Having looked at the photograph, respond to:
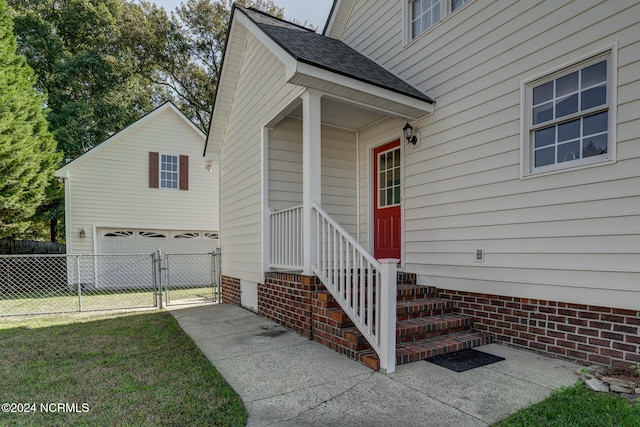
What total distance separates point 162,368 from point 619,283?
4.40 metres

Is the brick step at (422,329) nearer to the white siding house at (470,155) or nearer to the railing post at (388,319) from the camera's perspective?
the white siding house at (470,155)

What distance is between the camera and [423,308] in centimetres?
416

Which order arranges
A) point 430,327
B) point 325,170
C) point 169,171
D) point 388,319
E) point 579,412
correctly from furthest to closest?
point 169,171
point 325,170
point 430,327
point 388,319
point 579,412

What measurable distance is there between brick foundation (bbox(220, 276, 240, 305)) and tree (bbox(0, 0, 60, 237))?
27.5ft

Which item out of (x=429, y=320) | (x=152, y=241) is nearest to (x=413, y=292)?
(x=429, y=320)

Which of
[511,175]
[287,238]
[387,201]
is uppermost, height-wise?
[511,175]

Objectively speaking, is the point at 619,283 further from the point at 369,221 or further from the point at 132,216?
the point at 132,216

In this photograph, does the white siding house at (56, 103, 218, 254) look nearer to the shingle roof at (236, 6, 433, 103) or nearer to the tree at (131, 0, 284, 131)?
the tree at (131, 0, 284, 131)

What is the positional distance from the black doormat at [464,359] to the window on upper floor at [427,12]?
4454 mm

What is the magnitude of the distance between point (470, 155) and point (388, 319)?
2470mm

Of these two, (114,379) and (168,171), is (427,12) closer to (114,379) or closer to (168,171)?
(114,379)

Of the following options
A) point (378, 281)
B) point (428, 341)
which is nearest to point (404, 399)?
point (378, 281)

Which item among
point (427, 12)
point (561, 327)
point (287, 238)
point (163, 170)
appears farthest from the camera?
point (163, 170)

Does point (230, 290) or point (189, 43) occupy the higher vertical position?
point (189, 43)
